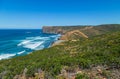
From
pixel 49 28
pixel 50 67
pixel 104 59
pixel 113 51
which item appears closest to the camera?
pixel 50 67

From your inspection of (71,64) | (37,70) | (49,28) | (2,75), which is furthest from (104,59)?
(49,28)

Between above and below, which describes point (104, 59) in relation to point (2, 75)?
above

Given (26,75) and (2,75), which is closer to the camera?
(26,75)

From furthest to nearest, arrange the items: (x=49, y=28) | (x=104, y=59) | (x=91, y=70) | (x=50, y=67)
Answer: (x=49, y=28) → (x=104, y=59) → (x=50, y=67) → (x=91, y=70)

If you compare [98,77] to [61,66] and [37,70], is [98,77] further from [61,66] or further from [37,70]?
[37,70]

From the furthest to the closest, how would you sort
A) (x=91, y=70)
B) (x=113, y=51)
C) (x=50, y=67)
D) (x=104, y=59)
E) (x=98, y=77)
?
1. (x=113, y=51)
2. (x=104, y=59)
3. (x=50, y=67)
4. (x=91, y=70)
5. (x=98, y=77)

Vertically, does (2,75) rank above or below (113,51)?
below

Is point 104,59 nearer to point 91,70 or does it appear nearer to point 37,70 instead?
point 91,70

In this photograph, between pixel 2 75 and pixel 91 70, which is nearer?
pixel 91 70

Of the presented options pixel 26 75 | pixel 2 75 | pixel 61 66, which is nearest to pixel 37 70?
pixel 26 75
